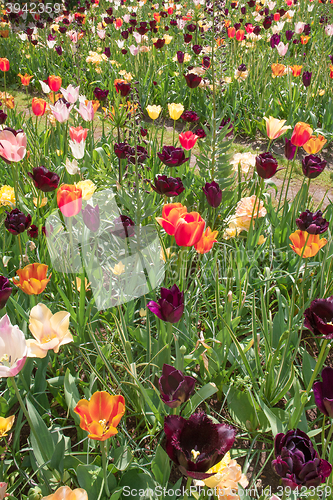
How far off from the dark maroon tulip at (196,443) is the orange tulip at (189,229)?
56cm

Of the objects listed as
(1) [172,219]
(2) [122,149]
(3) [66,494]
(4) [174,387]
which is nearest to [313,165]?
(1) [172,219]

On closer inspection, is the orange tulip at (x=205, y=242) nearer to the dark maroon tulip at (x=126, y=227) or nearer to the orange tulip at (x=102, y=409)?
the dark maroon tulip at (x=126, y=227)

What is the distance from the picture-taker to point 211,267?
186 centimetres

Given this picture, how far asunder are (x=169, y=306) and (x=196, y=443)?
33cm

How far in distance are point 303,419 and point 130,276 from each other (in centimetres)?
90

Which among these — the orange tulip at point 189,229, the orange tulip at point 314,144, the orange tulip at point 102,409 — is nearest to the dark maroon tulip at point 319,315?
the orange tulip at point 189,229

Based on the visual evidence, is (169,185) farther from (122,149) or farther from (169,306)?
(169,306)

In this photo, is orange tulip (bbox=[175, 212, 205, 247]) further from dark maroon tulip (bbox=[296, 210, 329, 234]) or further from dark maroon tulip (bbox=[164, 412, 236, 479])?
dark maroon tulip (bbox=[164, 412, 236, 479])

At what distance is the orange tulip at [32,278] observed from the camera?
1222 millimetres

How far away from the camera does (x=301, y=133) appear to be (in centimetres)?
188

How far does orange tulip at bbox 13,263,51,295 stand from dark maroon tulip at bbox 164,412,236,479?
66 cm

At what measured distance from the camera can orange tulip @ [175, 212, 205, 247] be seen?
116 centimetres

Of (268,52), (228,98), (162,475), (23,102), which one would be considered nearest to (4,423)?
(162,475)

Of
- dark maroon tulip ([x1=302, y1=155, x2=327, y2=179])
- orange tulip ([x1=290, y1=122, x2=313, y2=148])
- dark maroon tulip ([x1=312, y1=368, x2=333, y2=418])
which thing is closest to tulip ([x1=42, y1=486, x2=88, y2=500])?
dark maroon tulip ([x1=312, y1=368, x2=333, y2=418])
